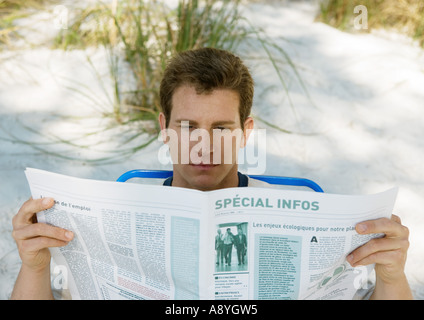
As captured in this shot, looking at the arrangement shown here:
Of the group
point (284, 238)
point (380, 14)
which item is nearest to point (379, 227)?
point (284, 238)

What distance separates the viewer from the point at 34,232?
81 cm

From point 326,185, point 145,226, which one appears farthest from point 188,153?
point 326,185

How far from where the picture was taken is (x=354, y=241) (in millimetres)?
798

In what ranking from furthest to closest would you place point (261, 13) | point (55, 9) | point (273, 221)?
point (261, 13) → point (55, 9) → point (273, 221)

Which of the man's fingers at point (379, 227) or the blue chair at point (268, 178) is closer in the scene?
the man's fingers at point (379, 227)

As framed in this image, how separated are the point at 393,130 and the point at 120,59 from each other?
1495mm

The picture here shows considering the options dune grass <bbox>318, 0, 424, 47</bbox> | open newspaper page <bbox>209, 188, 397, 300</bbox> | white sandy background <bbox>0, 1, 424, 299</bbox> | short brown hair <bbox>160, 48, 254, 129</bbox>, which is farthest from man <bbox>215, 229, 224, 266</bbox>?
dune grass <bbox>318, 0, 424, 47</bbox>

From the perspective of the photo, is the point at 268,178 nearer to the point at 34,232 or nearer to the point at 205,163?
the point at 205,163

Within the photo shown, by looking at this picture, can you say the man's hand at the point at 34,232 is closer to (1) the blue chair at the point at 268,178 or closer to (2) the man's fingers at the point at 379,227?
(1) the blue chair at the point at 268,178

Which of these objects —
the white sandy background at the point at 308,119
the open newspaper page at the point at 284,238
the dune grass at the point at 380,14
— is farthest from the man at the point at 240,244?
the dune grass at the point at 380,14

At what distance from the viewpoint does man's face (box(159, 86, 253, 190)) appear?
3.17 feet

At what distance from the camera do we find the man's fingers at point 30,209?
0.80 meters

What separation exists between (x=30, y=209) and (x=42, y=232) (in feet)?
0.16
